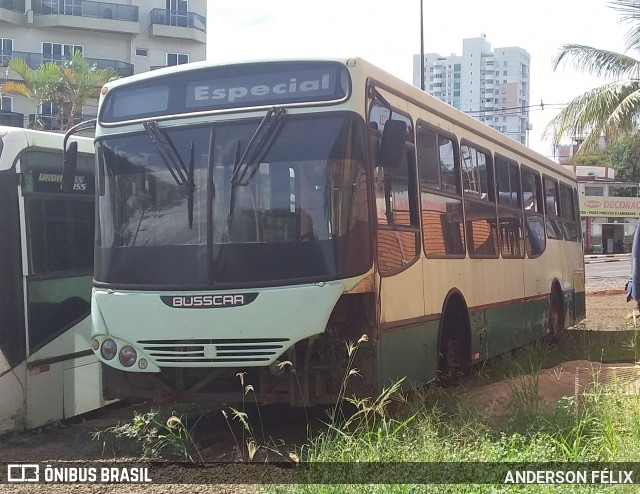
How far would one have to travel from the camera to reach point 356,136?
6.61 metres

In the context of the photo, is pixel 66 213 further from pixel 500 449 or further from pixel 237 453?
pixel 500 449

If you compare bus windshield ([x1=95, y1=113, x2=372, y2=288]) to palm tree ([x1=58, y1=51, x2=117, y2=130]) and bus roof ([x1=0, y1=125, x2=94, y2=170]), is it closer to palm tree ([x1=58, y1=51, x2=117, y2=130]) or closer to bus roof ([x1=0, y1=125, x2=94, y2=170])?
bus roof ([x1=0, y1=125, x2=94, y2=170])

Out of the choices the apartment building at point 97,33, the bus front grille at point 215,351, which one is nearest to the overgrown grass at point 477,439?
the bus front grille at point 215,351

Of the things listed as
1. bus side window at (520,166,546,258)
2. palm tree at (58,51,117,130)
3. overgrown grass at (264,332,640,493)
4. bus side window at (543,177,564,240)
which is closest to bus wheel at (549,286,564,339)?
bus side window at (543,177,564,240)

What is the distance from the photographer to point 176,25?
1764 inches

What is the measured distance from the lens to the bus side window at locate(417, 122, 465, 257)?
8023 millimetres

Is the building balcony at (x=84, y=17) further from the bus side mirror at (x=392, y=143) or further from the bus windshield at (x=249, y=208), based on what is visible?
the bus side mirror at (x=392, y=143)

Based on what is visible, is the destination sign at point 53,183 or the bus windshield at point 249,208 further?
the destination sign at point 53,183

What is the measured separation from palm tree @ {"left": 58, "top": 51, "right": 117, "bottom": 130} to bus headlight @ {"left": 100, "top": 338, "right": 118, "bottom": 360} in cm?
2299

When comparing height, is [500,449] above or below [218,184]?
below

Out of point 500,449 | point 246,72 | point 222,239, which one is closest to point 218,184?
point 222,239

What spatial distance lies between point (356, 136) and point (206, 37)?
4203 cm

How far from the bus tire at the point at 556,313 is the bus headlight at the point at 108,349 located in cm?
874

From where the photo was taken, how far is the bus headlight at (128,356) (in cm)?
687
